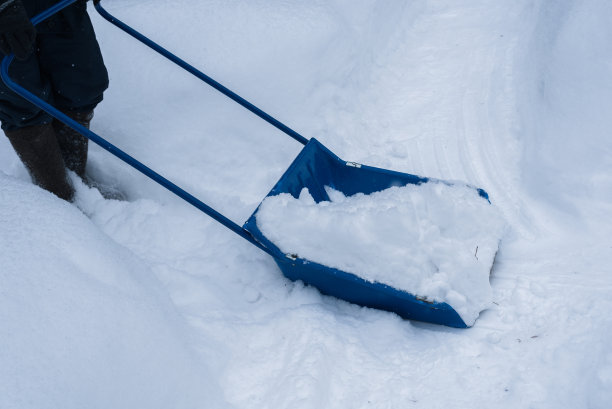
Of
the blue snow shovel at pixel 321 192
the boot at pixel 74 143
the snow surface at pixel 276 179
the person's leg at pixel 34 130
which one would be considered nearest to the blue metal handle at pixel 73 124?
the blue snow shovel at pixel 321 192

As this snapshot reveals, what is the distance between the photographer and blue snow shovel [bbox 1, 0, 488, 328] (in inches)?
73.6

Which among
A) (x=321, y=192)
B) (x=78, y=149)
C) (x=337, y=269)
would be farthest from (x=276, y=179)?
(x=78, y=149)

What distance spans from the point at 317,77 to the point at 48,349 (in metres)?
Answer: 2.04

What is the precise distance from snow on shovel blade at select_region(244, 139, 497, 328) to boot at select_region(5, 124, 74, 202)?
3.00ft

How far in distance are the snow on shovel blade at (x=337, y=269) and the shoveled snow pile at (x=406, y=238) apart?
26 mm

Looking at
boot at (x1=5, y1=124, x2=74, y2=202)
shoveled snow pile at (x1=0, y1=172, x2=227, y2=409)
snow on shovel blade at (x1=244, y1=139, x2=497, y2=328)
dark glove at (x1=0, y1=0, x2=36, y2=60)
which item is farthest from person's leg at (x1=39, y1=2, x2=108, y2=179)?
snow on shovel blade at (x1=244, y1=139, x2=497, y2=328)

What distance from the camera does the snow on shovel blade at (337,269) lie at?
6.16ft

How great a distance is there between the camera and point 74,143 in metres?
2.44

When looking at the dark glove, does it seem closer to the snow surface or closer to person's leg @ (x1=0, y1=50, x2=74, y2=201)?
person's leg @ (x1=0, y1=50, x2=74, y2=201)

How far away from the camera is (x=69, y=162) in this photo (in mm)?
2480

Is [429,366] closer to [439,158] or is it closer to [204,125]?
[439,158]


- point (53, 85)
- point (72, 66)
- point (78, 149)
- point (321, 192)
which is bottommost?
point (78, 149)

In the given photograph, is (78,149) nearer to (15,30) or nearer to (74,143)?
(74,143)

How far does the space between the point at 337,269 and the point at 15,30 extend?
1.31 metres
